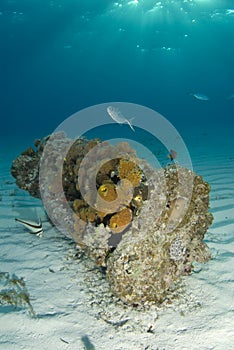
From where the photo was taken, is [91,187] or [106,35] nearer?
[91,187]

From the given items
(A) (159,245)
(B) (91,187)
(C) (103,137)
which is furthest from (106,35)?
(A) (159,245)

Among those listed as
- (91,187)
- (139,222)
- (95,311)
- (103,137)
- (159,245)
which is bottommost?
(103,137)

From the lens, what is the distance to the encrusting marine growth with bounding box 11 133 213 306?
10.8 ft

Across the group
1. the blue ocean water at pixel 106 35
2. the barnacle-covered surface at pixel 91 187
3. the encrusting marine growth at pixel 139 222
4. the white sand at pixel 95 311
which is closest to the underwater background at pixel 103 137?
the white sand at pixel 95 311

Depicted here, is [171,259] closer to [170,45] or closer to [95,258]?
[95,258]

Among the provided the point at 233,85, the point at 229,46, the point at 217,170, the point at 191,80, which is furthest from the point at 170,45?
the point at 233,85

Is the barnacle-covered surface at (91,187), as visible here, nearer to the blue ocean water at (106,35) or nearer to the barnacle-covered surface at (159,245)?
the barnacle-covered surface at (159,245)

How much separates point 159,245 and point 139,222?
37cm

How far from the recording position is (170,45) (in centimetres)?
6184

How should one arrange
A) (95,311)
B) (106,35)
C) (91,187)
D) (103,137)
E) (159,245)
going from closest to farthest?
(95,311), (159,245), (91,187), (103,137), (106,35)

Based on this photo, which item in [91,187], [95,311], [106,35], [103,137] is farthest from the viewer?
[106,35]

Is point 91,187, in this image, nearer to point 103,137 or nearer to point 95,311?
point 95,311

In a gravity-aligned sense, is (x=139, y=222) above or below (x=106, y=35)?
below

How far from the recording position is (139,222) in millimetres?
3461
